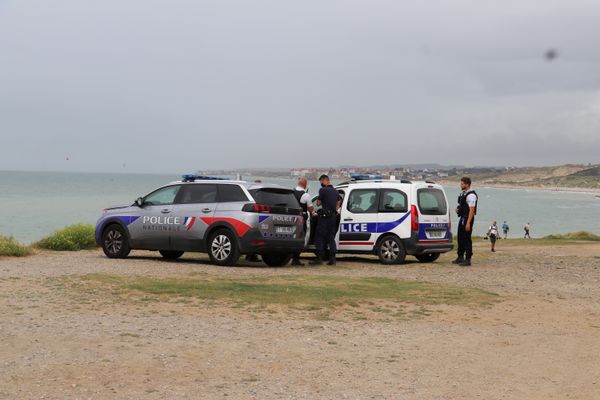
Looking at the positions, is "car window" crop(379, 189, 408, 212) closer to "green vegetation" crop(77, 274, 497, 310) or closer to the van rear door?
the van rear door

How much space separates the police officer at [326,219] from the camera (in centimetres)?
1536

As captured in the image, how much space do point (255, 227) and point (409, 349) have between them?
23.7ft

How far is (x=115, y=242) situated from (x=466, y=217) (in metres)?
7.46

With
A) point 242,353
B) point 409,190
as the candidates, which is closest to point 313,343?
point 242,353

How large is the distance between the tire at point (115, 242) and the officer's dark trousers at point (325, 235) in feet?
13.2

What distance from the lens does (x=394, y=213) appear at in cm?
1619

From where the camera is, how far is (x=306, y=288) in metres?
11.4

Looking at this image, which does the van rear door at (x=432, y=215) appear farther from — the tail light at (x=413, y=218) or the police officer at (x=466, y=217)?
the police officer at (x=466, y=217)

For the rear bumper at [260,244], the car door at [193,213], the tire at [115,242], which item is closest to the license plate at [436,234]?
the rear bumper at [260,244]

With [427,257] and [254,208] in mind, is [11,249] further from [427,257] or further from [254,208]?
[427,257]

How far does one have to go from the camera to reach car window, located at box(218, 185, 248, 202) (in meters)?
14.9

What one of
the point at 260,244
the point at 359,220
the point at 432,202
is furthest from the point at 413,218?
the point at 260,244

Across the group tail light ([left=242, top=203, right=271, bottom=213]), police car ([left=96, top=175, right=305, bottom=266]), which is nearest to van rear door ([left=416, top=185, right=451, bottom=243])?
police car ([left=96, top=175, right=305, bottom=266])

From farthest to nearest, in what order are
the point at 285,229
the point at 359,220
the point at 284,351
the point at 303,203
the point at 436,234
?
the point at 359,220, the point at 436,234, the point at 303,203, the point at 285,229, the point at 284,351
